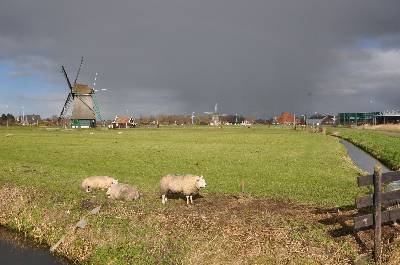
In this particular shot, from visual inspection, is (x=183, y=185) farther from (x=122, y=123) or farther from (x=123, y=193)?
(x=122, y=123)

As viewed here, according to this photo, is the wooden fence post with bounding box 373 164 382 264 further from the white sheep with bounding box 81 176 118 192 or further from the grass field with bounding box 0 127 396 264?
the white sheep with bounding box 81 176 118 192

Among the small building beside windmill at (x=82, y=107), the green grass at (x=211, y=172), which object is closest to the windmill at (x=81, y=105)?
the small building beside windmill at (x=82, y=107)

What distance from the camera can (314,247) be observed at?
48.9ft

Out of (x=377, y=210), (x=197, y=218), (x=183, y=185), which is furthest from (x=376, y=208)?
(x=183, y=185)

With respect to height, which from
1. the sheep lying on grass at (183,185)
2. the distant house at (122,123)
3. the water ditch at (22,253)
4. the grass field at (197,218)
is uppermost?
the distant house at (122,123)

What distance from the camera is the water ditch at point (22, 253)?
17.5 metres

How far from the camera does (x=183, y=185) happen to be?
2180 cm

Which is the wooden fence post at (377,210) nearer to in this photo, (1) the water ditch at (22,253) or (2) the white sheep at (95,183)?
(1) the water ditch at (22,253)

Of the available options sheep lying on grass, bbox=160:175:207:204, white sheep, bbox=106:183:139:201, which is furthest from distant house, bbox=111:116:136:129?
sheep lying on grass, bbox=160:175:207:204

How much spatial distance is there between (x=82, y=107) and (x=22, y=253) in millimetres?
134809

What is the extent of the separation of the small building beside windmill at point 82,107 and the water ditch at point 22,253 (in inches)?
5173

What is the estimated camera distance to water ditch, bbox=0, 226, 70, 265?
17.5 metres

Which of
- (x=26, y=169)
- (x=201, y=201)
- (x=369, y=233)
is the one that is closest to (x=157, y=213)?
(x=201, y=201)

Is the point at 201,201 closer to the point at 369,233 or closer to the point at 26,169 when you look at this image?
the point at 369,233
